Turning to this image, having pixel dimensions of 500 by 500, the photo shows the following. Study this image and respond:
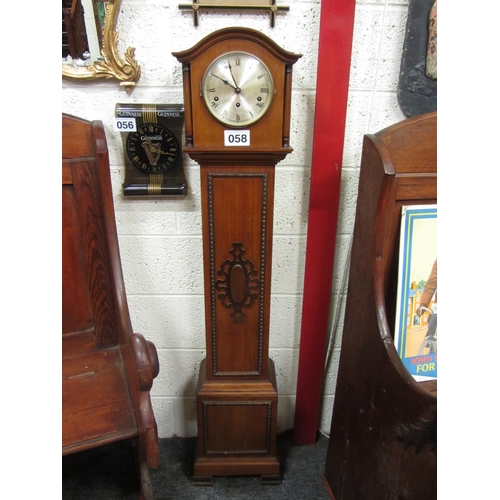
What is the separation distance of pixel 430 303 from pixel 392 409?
0.35m

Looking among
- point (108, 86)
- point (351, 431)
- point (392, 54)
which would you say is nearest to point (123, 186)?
point (108, 86)

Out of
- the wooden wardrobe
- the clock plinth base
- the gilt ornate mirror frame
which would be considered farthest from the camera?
the clock plinth base

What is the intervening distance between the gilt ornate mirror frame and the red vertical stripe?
0.52 m

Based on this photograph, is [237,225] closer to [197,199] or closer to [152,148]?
[197,199]

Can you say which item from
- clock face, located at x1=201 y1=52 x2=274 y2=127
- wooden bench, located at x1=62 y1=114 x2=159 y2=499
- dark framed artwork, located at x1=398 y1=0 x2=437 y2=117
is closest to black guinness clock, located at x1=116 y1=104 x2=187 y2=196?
wooden bench, located at x1=62 y1=114 x2=159 y2=499

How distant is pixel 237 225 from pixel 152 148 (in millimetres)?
351

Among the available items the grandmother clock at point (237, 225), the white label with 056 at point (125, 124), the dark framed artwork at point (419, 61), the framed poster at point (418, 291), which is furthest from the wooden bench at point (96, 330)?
the dark framed artwork at point (419, 61)

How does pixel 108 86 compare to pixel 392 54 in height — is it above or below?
below

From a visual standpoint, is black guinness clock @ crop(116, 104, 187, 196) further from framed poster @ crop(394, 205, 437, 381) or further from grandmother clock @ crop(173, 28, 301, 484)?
framed poster @ crop(394, 205, 437, 381)

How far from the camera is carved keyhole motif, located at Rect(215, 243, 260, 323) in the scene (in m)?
1.25

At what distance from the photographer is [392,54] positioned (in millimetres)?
1243

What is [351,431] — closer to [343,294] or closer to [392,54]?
[343,294]

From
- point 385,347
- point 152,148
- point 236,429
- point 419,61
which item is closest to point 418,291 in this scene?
point 385,347

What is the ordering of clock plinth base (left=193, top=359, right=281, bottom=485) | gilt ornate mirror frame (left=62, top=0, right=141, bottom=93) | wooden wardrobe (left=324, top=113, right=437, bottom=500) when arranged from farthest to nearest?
clock plinth base (left=193, top=359, right=281, bottom=485)
gilt ornate mirror frame (left=62, top=0, right=141, bottom=93)
wooden wardrobe (left=324, top=113, right=437, bottom=500)
